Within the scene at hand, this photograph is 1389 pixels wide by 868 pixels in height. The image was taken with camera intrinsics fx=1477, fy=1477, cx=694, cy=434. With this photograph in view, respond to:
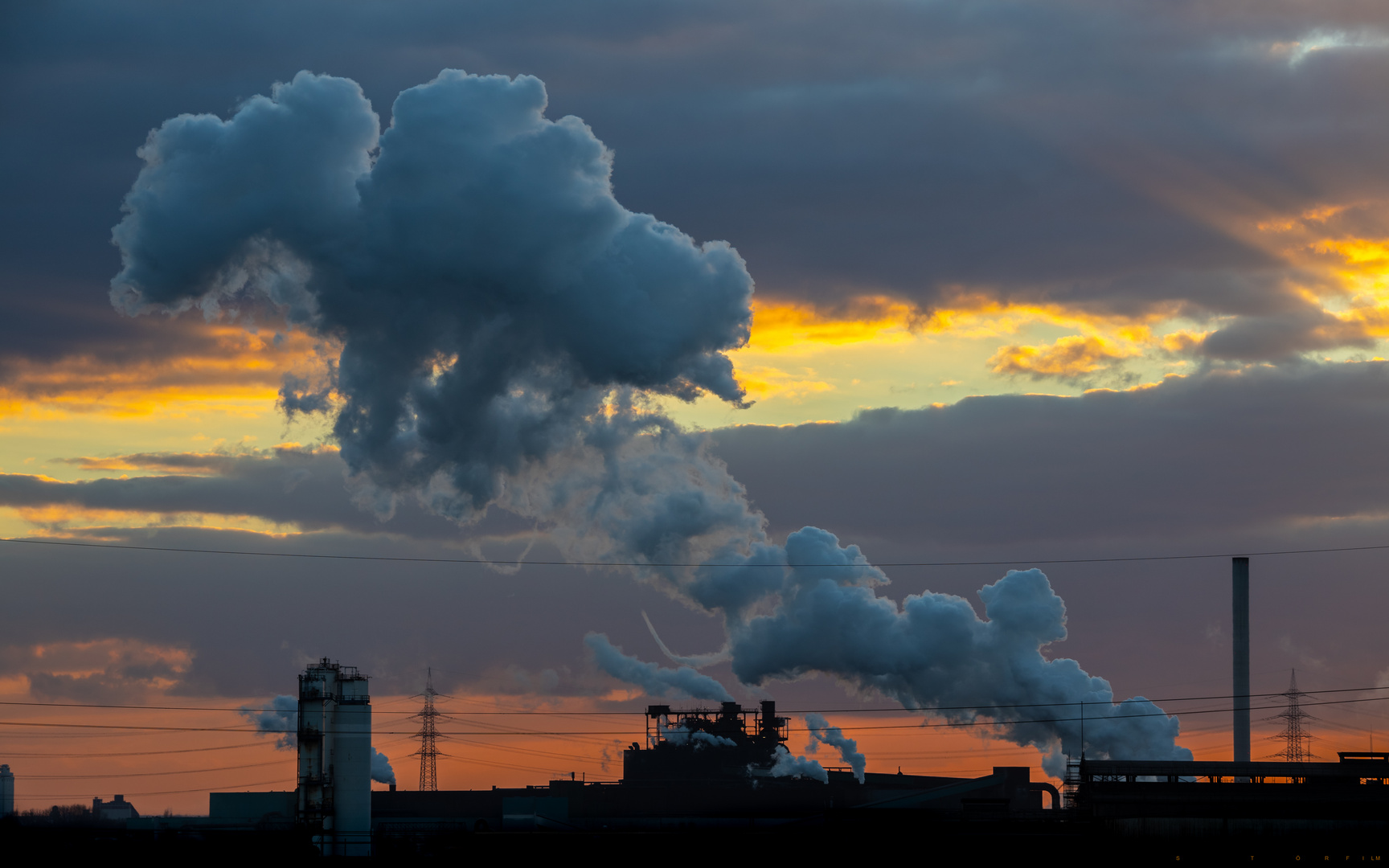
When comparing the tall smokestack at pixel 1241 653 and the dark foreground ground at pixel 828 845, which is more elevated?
the tall smokestack at pixel 1241 653

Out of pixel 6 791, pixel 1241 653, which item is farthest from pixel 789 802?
pixel 6 791

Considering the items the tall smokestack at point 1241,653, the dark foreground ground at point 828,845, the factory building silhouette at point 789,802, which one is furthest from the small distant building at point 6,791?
the tall smokestack at point 1241,653

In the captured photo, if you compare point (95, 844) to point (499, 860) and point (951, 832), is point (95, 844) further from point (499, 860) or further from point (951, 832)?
point (951, 832)

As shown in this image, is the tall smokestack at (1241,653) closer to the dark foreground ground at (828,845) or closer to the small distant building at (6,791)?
the dark foreground ground at (828,845)

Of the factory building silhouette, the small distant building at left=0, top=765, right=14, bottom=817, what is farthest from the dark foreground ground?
the small distant building at left=0, top=765, right=14, bottom=817

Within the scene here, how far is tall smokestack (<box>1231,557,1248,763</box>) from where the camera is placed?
131375mm

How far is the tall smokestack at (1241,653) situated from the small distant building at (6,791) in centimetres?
11161

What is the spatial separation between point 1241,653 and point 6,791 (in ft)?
387

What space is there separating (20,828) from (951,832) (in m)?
66.0

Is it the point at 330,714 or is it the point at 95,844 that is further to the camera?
the point at 330,714

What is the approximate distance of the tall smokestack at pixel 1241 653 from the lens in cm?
13138

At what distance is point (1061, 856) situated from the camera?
9275 cm

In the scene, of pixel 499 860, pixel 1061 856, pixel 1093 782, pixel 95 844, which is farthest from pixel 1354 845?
pixel 95 844

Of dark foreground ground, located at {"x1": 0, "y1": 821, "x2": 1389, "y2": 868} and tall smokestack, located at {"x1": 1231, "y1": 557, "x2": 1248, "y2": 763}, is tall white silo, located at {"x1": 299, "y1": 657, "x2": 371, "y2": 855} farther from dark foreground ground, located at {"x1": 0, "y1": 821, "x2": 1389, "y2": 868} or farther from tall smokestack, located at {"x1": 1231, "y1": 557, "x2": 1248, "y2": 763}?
tall smokestack, located at {"x1": 1231, "y1": 557, "x2": 1248, "y2": 763}
